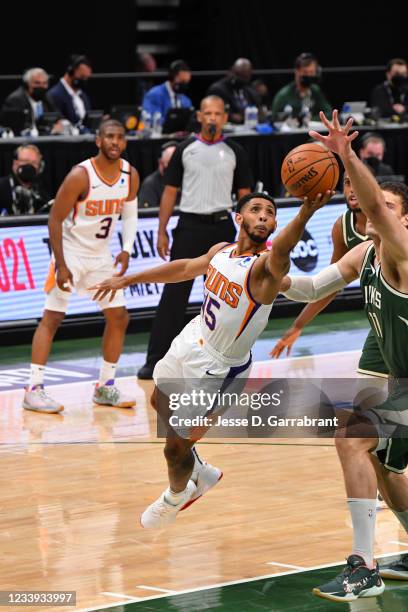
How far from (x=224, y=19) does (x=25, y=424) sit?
1441cm

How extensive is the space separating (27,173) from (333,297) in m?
5.57

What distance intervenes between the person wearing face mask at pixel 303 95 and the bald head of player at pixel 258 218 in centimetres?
937

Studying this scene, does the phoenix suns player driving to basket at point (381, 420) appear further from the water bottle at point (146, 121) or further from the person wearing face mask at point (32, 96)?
the water bottle at point (146, 121)

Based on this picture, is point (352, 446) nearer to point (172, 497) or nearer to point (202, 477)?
point (172, 497)

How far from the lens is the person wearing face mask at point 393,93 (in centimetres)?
1677

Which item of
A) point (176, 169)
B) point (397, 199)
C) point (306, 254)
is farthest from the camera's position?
point (306, 254)

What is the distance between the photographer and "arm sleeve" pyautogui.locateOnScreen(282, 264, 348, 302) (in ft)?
20.5

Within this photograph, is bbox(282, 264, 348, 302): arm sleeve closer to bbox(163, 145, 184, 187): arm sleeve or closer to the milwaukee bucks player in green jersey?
the milwaukee bucks player in green jersey

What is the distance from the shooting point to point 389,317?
18.5ft

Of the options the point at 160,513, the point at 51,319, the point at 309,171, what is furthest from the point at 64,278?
the point at 309,171

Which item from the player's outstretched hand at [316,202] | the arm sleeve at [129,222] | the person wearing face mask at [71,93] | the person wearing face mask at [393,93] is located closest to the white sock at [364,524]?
the player's outstretched hand at [316,202]

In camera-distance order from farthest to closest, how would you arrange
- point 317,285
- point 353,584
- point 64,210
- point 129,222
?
point 129,222
point 64,210
point 317,285
point 353,584

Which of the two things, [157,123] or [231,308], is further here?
[157,123]

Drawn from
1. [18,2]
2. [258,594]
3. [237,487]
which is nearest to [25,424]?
[237,487]
